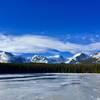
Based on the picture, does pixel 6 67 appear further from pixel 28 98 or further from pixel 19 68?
pixel 28 98

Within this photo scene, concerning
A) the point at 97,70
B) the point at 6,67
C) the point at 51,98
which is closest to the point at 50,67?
the point at 97,70

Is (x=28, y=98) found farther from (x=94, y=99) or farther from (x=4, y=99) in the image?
(x=94, y=99)

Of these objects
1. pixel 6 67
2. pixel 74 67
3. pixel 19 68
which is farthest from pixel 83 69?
pixel 6 67

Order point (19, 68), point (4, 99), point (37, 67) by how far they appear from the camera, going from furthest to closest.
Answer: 1. point (37, 67)
2. point (19, 68)
3. point (4, 99)

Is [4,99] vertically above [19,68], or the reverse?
[19,68]

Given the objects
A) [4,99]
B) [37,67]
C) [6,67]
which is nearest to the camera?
[4,99]

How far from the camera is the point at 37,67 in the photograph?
136500mm

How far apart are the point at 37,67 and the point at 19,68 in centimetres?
1524

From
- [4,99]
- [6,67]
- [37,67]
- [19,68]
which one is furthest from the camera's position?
[37,67]

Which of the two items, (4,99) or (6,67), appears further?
(6,67)

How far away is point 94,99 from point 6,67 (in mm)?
96244

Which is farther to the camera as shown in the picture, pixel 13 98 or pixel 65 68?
pixel 65 68

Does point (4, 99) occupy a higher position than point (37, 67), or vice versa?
point (37, 67)

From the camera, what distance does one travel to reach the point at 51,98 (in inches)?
710
